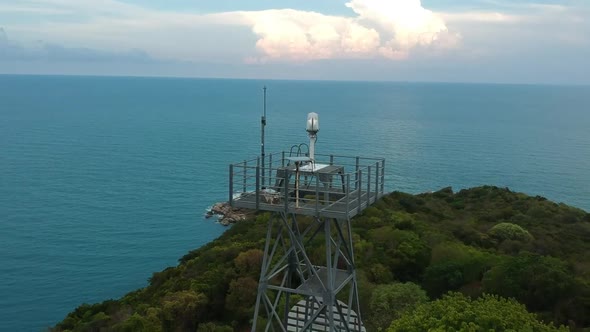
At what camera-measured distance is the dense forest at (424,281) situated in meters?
16.2

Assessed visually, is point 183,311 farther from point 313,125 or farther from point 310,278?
point 313,125

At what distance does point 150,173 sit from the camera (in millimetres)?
94625

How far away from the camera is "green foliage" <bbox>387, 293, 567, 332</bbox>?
13.9m

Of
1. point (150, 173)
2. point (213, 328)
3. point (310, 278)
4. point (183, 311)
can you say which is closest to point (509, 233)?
point (213, 328)

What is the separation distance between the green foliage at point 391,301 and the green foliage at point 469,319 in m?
6.13

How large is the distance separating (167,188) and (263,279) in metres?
72.4

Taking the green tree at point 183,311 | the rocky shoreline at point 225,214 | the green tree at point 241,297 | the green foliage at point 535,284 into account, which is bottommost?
the rocky shoreline at point 225,214

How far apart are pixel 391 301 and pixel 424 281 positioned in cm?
489

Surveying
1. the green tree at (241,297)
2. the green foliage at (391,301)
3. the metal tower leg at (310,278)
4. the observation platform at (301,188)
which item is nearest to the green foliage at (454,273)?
the green foliage at (391,301)

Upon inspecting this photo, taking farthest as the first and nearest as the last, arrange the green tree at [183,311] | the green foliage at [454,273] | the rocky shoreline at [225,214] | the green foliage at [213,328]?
the rocky shoreline at [225,214], the green tree at [183,311], the green foliage at [454,273], the green foliage at [213,328]

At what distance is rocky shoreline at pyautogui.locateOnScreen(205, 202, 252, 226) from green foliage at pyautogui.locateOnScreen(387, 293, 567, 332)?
56.3 meters

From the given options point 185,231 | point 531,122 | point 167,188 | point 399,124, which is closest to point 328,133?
point 399,124

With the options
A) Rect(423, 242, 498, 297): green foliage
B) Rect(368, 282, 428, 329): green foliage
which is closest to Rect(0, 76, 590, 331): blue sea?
Rect(368, 282, 428, 329): green foliage

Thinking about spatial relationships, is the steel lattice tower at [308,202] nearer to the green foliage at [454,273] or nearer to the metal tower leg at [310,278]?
the metal tower leg at [310,278]
